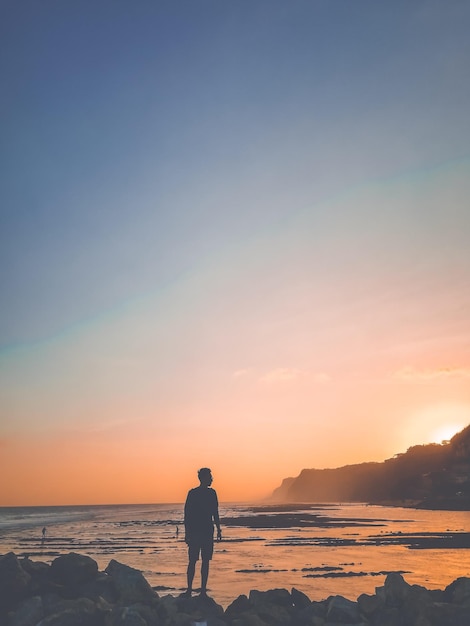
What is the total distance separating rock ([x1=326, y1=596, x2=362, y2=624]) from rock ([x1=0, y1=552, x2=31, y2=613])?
7.02 m

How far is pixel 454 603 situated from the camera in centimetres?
1188

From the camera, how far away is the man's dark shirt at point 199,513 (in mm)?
11867

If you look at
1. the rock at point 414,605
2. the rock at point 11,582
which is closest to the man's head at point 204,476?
the rock at point 11,582

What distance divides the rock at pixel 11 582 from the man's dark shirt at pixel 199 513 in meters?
4.02

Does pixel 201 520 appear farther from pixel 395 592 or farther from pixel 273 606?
pixel 395 592

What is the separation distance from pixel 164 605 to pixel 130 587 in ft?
4.21

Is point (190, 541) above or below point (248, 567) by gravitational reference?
above

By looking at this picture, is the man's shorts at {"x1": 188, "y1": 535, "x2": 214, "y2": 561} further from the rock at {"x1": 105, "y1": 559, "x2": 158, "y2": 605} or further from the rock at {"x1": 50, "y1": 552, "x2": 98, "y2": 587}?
the rock at {"x1": 50, "y1": 552, "x2": 98, "y2": 587}

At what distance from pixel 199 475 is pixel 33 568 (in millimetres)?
5038

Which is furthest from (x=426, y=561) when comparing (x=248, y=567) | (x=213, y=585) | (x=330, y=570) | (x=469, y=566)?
(x=213, y=585)

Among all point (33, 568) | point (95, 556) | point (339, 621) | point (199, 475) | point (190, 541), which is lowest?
point (95, 556)

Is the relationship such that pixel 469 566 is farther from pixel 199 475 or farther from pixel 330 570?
pixel 199 475

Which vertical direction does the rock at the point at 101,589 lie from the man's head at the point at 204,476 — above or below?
below

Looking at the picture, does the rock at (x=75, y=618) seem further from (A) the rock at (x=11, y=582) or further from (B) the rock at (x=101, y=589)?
(A) the rock at (x=11, y=582)
